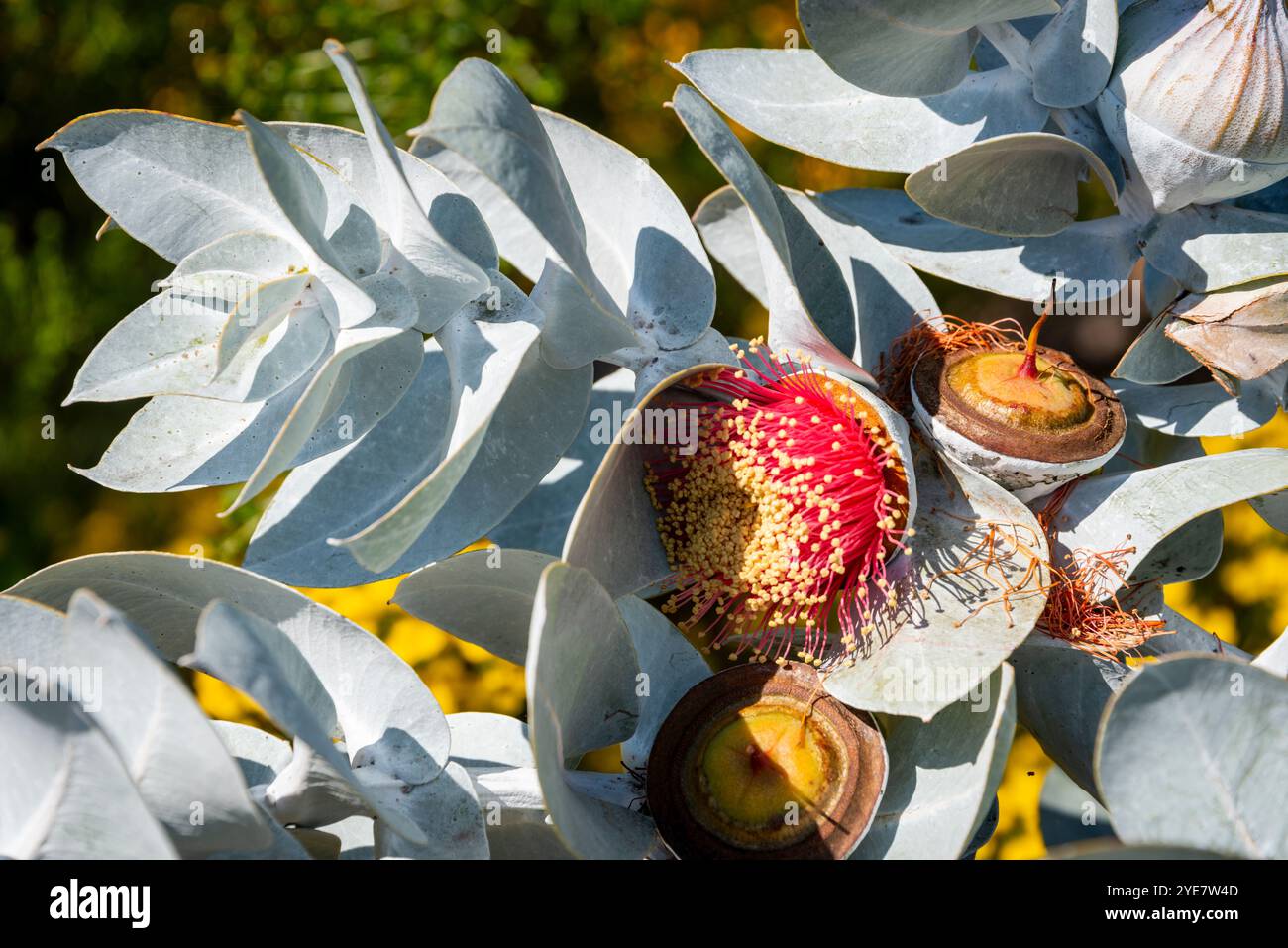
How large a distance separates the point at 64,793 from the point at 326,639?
8.9 inches

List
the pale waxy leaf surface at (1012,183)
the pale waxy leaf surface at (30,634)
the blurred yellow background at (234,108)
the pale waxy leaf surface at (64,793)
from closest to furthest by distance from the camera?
the pale waxy leaf surface at (64,793) → the pale waxy leaf surface at (30,634) → the pale waxy leaf surface at (1012,183) → the blurred yellow background at (234,108)

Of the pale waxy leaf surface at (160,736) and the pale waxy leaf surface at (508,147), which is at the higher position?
the pale waxy leaf surface at (508,147)

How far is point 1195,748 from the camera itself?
21.3 inches

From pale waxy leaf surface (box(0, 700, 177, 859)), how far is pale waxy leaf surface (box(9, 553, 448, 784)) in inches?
7.2

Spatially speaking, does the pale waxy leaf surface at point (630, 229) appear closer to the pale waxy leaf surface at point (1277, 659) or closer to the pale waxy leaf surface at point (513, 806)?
the pale waxy leaf surface at point (513, 806)

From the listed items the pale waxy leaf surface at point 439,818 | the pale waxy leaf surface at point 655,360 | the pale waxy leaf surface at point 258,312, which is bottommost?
the pale waxy leaf surface at point 439,818

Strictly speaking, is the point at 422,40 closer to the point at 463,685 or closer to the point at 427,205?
the point at 463,685

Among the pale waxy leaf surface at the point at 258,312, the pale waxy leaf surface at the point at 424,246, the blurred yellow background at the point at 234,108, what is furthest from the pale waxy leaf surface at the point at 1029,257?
the blurred yellow background at the point at 234,108

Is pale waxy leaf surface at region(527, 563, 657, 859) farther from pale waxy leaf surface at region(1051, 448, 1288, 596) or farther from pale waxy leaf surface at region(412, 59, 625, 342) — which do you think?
pale waxy leaf surface at region(1051, 448, 1288, 596)

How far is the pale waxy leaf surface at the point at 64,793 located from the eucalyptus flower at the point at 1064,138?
59cm

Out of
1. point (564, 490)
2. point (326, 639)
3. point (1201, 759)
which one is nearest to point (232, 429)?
point (326, 639)

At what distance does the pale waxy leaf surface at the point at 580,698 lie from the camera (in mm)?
584

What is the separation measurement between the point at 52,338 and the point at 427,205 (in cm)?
146

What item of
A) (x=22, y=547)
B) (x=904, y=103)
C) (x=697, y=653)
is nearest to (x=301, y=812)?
(x=697, y=653)
